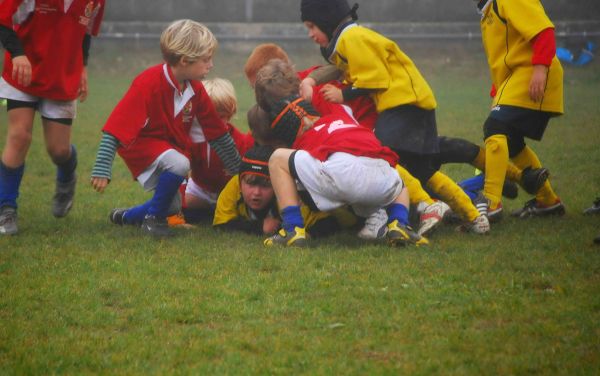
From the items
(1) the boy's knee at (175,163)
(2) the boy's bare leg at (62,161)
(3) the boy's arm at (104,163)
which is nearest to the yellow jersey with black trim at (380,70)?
(1) the boy's knee at (175,163)

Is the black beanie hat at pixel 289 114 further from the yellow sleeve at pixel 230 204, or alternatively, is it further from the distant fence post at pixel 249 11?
the distant fence post at pixel 249 11

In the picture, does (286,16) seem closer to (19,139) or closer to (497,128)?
(497,128)

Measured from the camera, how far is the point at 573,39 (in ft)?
57.6

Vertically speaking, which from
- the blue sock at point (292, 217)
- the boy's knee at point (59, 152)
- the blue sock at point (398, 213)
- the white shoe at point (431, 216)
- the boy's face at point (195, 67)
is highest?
the boy's face at point (195, 67)

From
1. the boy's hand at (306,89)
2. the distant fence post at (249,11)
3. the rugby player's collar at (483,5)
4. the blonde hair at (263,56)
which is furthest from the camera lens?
the distant fence post at (249,11)

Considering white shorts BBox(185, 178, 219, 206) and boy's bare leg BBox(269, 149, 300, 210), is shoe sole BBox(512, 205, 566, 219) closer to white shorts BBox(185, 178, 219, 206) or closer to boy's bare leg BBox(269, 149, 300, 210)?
boy's bare leg BBox(269, 149, 300, 210)

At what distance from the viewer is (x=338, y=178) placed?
5.29m

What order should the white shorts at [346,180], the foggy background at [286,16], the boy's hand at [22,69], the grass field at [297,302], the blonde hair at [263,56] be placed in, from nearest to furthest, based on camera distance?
the grass field at [297,302] < the white shorts at [346,180] < the boy's hand at [22,69] < the blonde hair at [263,56] < the foggy background at [286,16]

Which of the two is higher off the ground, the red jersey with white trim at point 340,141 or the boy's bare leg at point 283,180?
the red jersey with white trim at point 340,141

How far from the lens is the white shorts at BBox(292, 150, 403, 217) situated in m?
5.30

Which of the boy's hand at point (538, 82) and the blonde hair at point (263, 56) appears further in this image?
the blonde hair at point (263, 56)

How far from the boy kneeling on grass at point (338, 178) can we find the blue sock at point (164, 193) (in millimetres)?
675

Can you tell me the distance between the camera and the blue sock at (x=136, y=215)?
6203mm

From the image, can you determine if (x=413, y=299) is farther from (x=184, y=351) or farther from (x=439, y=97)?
(x=439, y=97)
